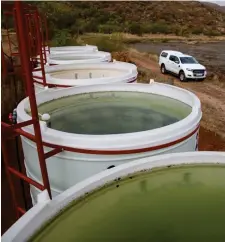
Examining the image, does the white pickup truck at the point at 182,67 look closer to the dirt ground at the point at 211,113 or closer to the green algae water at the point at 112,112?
the dirt ground at the point at 211,113

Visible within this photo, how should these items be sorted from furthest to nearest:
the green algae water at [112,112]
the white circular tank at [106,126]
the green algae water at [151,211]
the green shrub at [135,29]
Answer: the green shrub at [135,29] → the green algae water at [112,112] → the white circular tank at [106,126] → the green algae water at [151,211]

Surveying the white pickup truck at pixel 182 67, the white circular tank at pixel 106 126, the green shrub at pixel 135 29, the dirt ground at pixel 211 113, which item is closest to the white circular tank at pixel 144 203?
the white circular tank at pixel 106 126

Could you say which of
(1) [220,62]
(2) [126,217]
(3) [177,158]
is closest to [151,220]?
(2) [126,217]

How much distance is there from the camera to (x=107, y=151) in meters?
6.19

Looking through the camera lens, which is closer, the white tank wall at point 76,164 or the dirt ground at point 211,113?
the white tank wall at point 76,164

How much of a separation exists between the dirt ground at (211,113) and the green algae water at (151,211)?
9736 millimetres

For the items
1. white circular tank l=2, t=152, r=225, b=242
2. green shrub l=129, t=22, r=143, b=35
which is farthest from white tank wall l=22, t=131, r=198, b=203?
green shrub l=129, t=22, r=143, b=35

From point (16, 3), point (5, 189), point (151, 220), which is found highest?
point (16, 3)

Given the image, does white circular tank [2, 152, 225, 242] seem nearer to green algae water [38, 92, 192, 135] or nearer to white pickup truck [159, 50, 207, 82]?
green algae water [38, 92, 192, 135]

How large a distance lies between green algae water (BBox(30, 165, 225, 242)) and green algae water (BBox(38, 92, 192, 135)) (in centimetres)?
275

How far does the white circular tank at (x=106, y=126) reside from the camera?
6.26m

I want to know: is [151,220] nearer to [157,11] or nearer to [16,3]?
[16,3]

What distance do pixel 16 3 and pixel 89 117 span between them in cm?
457

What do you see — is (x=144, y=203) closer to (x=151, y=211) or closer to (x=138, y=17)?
(x=151, y=211)
